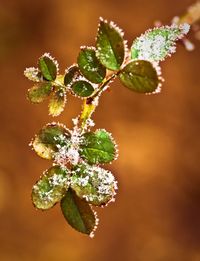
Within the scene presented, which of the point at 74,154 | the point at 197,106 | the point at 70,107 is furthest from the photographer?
the point at 197,106

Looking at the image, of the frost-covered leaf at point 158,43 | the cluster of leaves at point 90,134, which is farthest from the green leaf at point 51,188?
the frost-covered leaf at point 158,43

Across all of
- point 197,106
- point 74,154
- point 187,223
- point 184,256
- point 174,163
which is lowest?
point 74,154

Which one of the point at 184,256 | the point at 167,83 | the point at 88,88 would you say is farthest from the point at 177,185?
the point at 88,88

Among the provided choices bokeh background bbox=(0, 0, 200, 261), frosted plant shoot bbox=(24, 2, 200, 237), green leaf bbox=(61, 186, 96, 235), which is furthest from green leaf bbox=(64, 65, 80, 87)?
bokeh background bbox=(0, 0, 200, 261)

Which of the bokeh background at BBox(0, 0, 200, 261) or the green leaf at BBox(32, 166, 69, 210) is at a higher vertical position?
the bokeh background at BBox(0, 0, 200, 261)

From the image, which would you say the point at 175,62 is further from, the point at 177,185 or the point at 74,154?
the point at 74,154

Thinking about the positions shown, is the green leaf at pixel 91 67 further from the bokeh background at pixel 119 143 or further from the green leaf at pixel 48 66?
the bokeh background at pixel 119 143

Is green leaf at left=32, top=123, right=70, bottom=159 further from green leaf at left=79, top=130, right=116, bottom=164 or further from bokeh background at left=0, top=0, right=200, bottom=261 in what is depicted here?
bokeh background at left=0, top=0, right=200, bottom=261
